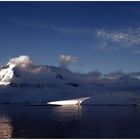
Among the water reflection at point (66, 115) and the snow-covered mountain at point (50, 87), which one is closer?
the water reflection at point (66, 115)

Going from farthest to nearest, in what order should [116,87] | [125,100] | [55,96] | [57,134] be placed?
[116,87] → [55,96] → [125,100] → [57,134]

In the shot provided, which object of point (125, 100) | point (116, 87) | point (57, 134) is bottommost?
point (57, 134)

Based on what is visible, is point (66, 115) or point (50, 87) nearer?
point (66, 115)

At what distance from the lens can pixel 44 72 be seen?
7426 inches

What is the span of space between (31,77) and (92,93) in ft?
170

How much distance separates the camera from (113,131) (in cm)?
3055

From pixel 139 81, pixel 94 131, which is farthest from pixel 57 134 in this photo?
pixel 139 81

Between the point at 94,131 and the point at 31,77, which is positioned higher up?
the point at 31,77

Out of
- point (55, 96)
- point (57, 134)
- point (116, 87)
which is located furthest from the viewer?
point (116, 87)

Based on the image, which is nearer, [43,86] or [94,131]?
[94,131]

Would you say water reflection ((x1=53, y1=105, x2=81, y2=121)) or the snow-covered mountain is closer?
water reflection ((x1=53, y1=105, x2=81, y2=121))

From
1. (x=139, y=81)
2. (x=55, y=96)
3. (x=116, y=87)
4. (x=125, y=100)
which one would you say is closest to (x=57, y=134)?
(x=125, y=100)

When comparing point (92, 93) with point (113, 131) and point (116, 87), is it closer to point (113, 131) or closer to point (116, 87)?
point (116, 87)

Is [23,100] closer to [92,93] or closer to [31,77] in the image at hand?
[92,93]
